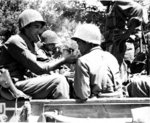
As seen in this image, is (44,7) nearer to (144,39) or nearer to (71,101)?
(144,39)

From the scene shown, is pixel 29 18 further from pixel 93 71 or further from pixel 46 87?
pixel 93 71

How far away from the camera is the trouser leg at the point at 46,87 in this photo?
603 cm

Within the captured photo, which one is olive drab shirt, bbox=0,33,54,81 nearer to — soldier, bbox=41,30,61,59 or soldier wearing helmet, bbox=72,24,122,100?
soldier wearing helmet, bbox=72,24,122,100

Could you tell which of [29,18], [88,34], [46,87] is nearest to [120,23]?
[29,18]

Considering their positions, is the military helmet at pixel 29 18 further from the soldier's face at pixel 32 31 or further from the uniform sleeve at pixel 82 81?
the uniform sleeve at pixel 82 81

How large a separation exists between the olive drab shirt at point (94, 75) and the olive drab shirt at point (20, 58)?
78 centimetres

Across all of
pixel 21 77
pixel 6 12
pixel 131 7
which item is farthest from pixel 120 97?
pixel 6 12

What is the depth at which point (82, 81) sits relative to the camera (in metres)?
5.72

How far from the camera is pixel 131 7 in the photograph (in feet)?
37.7

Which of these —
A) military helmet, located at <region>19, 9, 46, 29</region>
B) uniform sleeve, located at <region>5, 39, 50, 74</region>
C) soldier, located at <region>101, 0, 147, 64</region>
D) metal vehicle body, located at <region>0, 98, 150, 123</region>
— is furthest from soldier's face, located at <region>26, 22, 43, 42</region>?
soldier, located at <region>101, 0, 147, 64</region>

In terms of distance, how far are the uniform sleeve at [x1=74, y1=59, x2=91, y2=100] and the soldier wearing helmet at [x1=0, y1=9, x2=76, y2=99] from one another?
37 cm

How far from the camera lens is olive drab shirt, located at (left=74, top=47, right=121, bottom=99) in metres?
5.71

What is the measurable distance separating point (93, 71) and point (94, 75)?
62mm

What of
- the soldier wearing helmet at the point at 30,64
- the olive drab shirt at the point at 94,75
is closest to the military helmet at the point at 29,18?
the soldier wearing helmet at the point at 30,64
